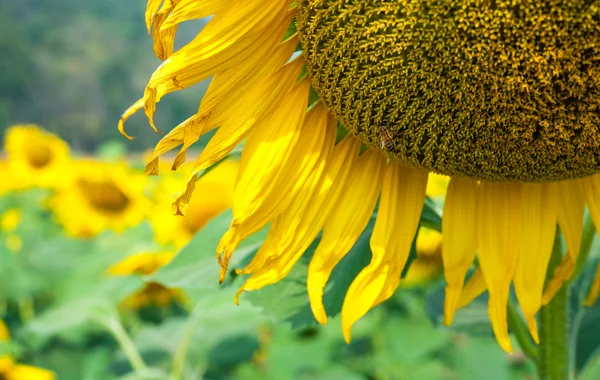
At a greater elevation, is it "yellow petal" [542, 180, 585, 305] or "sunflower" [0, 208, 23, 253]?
"yellow petal" [542, 180, 585, 305]

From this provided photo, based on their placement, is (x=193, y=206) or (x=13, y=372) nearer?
(x=13, y=372)

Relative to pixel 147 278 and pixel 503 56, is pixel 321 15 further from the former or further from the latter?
pixel 147 278

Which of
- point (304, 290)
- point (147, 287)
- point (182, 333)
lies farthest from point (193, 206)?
point (304, 290)

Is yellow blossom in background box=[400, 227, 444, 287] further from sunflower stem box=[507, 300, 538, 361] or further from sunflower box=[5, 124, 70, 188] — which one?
sunflower box=[5, 124, 70, 188]

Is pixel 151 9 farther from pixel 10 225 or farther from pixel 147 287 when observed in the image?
pixel 10 225

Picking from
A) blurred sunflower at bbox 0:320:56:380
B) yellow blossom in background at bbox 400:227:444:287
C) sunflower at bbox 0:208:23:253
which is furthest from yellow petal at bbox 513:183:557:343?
sunflower at bbox 0:208:23:253

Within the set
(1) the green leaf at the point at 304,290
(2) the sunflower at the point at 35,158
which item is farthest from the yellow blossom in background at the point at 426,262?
(2) the sunflower at the point at 35,158

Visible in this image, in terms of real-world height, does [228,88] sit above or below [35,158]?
above
